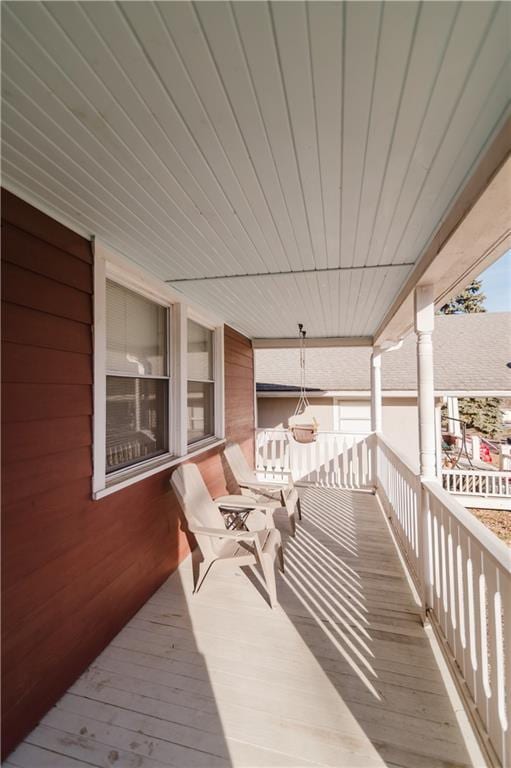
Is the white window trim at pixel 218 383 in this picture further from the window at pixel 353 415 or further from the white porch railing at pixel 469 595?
the window at pixel 353 415

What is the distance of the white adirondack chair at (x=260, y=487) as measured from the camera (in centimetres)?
389

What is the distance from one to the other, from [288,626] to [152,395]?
2115mm

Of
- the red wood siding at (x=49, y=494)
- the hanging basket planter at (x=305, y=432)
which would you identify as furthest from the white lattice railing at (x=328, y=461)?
the red wood siding at (x=49, y=494)

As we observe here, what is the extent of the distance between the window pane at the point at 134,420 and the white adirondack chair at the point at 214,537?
0.38 meters

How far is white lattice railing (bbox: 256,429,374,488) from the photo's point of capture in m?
6.06

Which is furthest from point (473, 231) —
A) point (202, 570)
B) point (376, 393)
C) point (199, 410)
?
point (376, 393)

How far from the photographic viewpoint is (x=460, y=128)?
130 centimetres

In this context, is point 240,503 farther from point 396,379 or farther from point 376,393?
point 396,379

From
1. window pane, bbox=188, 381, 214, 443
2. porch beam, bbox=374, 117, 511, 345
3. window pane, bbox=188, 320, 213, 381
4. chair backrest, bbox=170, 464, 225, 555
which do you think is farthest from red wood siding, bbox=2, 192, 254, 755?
porch beam, bbox=374, 117, 511, 345

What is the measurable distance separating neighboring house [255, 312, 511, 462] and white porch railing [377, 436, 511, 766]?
591 centimetres

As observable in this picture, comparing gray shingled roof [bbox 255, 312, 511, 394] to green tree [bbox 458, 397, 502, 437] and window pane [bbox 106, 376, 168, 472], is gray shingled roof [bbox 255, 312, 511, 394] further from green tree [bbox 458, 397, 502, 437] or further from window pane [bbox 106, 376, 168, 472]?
window pane [bbox 106, 376, 168, 472]

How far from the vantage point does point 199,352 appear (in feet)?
14.4

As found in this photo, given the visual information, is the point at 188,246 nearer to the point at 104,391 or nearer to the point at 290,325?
the point at 104,391

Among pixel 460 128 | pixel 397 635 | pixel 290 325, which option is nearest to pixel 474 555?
pixel 397 635
